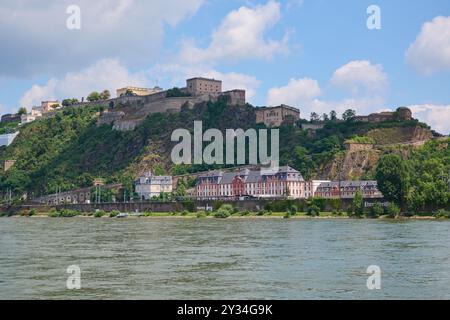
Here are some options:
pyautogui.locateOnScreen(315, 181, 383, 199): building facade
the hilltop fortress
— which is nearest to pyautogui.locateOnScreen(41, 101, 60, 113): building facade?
the hilltop fortress

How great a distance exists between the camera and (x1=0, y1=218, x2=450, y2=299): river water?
2417 centimetres

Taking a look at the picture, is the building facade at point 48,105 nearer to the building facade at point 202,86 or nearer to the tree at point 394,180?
the building facade at point 202,86

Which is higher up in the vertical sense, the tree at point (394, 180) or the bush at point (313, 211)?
the tree at point (394, 180)

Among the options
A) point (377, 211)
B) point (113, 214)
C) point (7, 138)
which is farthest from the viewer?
point (7, 138)

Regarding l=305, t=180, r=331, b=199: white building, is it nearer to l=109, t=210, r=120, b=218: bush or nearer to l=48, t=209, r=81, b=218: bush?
l=109, t=210, r=120, b=218: bush

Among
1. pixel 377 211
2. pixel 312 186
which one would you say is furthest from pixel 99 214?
pixel 377 211

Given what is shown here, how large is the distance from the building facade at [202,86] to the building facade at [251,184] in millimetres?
32627

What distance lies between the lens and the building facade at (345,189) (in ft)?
314

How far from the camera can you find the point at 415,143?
11450cm

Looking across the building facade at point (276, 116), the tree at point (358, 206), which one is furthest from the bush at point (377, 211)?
the building facade at point (276, 116)

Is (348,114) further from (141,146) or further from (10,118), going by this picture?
(10,118)

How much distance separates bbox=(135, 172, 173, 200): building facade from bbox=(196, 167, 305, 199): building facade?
6.51m

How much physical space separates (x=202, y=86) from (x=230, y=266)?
117628 millimetres

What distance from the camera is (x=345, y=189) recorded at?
328 feet
